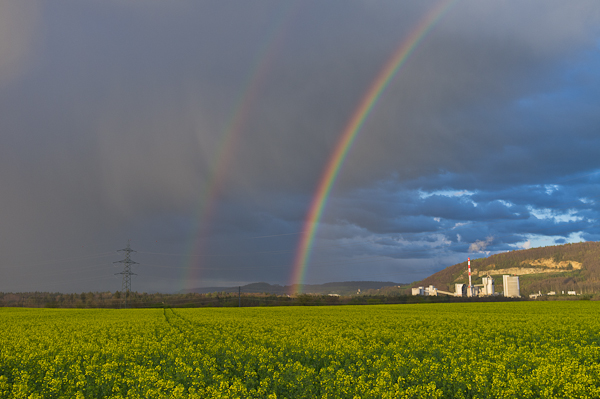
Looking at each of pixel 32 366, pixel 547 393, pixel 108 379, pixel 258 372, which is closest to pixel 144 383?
pixel 108 379

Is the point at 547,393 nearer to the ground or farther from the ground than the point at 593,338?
farther from the ground

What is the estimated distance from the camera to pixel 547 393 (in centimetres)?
1357

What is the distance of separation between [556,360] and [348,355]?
980 centimetres

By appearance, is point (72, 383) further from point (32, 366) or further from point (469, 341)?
point (469, 341)

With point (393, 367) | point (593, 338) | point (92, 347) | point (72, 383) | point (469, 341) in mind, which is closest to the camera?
point (72, 383)

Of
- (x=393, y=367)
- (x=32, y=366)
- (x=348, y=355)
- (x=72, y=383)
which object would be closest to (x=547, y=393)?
(x=393, y=367)

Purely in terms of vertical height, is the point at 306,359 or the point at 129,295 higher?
the point at 306,359

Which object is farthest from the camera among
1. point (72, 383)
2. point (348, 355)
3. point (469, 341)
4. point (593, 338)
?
point (593, 338)

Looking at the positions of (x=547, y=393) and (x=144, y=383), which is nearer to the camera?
(x=547, y=393)

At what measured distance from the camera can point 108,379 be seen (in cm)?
1686

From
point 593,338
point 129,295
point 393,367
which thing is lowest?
point 129,295

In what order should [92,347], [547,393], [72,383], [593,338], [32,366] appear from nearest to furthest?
[547,393] < [72,383] < [32,366] < [92,347] < [593,338]

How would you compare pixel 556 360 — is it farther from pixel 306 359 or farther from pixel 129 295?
pixel 129 295

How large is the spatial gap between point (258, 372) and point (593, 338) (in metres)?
27.4
